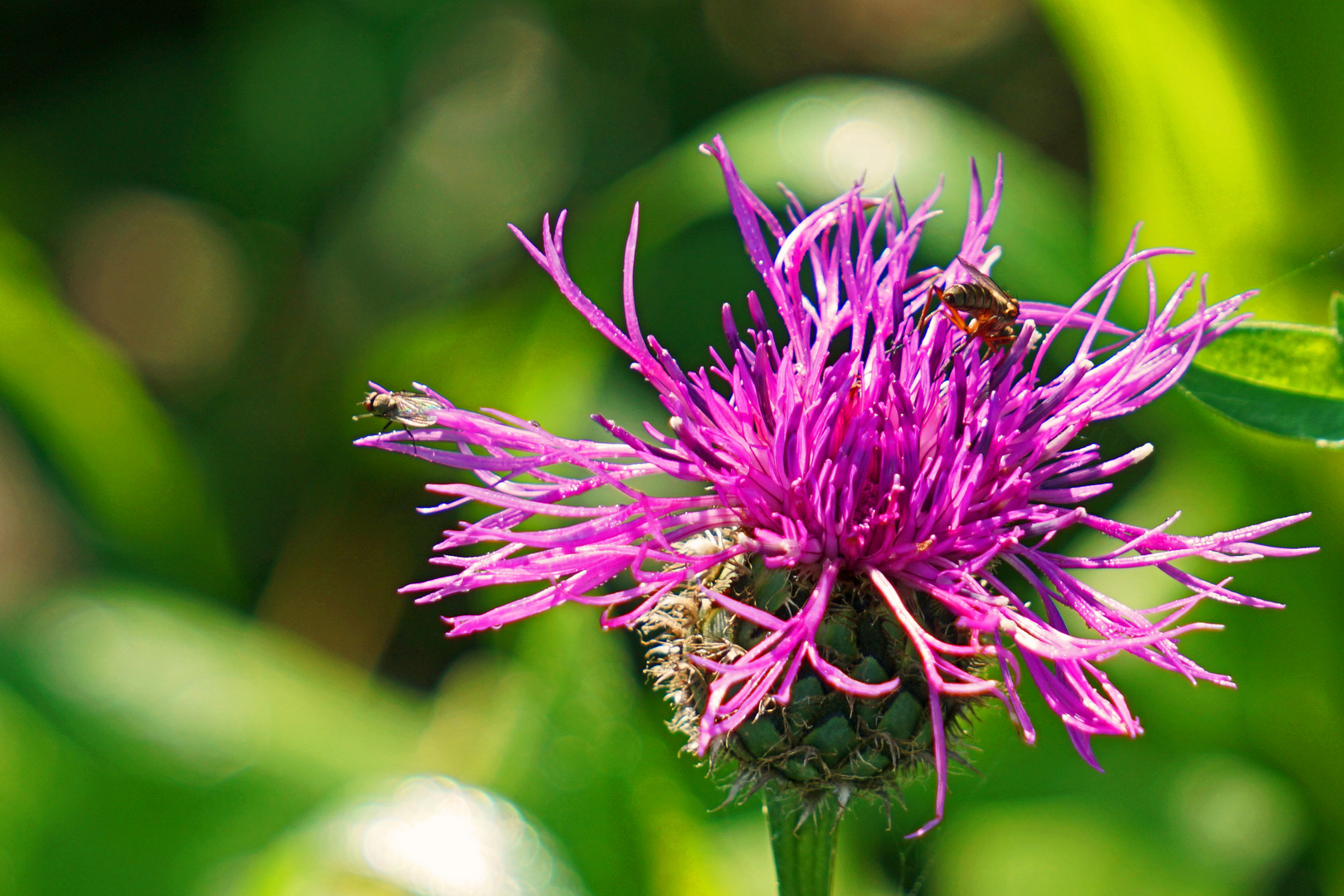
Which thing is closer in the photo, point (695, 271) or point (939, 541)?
point (939, 541)

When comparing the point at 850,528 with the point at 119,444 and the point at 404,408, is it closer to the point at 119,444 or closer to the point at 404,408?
the point at 404,408

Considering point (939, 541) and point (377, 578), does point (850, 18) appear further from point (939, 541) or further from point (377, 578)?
point (939, 541)

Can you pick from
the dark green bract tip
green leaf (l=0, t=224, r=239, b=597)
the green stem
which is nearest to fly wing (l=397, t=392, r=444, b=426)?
the dark green bract tip

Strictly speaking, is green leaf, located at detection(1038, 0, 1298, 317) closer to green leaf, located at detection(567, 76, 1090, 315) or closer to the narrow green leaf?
green leaf, located at detection(567, 76, 1090, 315)

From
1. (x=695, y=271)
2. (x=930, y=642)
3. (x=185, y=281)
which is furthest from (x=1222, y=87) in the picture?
(x=185, y=281)

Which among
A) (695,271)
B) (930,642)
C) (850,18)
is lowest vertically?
(695,271)

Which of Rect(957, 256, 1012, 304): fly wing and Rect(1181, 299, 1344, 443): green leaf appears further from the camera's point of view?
Rect(957, 256, 1012, 304): fly wing

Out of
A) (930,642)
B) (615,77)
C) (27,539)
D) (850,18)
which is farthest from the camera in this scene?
(850,18)
